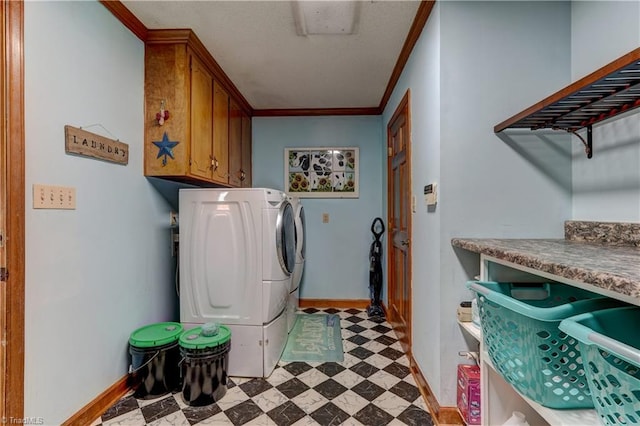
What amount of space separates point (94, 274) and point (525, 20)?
8.80ft

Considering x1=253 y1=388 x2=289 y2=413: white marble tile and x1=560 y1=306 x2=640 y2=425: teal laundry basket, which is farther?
x1=253 y1=388 x2=289 y2=413: white marble tile

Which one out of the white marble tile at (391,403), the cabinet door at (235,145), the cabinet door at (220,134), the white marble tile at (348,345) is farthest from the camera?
the cabinet door at (235,145)

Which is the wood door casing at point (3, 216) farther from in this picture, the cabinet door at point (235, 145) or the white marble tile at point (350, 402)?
the cabinet door at point (235, 145)

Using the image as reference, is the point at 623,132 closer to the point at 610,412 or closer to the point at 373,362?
the point at 610,412

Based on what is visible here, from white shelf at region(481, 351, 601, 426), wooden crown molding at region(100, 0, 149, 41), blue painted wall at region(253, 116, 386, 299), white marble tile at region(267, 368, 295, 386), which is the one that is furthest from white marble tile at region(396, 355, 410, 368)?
wooden crown molding at region(100, 0, 149, 41)

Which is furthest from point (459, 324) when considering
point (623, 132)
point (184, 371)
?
point (184, 371)

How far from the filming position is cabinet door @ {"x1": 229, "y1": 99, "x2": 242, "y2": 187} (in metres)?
2.86

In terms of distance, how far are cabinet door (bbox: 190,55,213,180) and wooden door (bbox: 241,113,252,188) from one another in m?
0.85

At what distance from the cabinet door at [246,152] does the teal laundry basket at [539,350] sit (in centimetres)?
280

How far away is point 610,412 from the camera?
1.93 ft

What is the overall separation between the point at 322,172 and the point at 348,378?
7.38 ft

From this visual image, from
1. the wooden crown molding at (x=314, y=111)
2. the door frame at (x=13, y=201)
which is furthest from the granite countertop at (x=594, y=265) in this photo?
the wooden crown molding at (x=314, y=111)

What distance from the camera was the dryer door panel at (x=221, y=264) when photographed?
2002 mm

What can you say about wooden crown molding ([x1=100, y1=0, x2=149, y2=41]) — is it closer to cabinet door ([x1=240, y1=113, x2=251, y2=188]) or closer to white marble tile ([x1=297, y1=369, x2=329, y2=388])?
cabinet door ([x1=240, y1=113, x2=251, y2=188])
